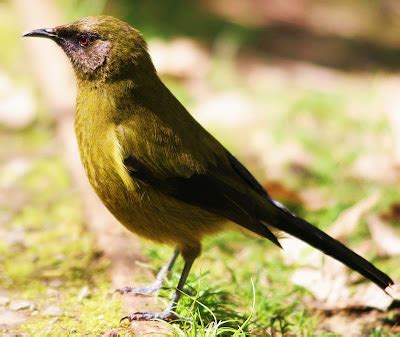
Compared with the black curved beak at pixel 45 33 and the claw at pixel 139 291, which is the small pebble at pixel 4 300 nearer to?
the claw at pixel 139 291

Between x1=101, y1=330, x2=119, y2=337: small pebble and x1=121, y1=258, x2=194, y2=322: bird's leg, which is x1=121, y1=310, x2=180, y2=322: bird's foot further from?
x1=101, y1=330, x2=119, y2=337: small pebble

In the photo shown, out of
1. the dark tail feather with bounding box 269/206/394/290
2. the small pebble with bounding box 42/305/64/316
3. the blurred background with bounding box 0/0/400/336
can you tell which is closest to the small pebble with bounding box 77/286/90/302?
the blurred background with bounding box 0/0/400/336

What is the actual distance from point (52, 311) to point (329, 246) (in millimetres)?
1531

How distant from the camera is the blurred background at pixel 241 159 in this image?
412cm

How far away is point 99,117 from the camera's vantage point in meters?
4.14

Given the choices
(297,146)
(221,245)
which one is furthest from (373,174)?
(221,245)

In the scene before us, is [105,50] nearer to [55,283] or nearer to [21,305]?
[55,283]

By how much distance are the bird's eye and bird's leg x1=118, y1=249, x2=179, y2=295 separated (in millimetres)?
1304

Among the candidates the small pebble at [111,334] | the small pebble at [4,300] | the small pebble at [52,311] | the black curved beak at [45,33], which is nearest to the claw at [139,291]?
the small pebble at [52,311]

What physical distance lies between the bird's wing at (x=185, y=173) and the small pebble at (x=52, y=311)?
793 mm

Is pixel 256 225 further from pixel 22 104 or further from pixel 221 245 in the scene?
pixel 22 104

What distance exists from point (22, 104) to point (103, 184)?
306cm

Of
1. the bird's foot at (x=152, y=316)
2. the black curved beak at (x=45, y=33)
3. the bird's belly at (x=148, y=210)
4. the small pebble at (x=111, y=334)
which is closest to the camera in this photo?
the small pebble at (x=111, y=334)

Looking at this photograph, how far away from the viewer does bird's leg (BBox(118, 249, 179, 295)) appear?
4031mm
